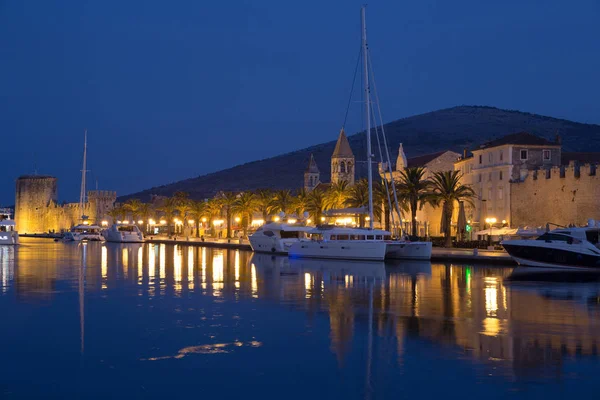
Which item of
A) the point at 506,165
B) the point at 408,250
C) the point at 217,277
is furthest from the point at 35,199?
the point at 217,277

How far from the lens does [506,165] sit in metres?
50.2

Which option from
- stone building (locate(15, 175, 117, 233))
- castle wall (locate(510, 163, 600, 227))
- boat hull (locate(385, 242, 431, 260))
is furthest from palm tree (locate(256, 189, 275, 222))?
stone building (locate(15, 175, 117, 233))

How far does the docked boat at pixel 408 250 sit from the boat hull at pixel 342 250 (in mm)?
926

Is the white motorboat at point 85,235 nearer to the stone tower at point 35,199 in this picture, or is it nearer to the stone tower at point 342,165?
the stone tower at point 342,165

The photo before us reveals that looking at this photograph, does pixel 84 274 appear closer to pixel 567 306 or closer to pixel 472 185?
pixel 567 306

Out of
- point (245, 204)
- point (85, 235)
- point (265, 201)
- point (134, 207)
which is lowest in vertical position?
point (85, 235)

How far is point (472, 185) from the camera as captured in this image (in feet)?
183

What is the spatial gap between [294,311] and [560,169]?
96.6 feet

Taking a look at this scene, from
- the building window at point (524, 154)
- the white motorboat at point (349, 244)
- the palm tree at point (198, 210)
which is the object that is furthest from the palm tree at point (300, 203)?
the white motorboat at point (349, 244)

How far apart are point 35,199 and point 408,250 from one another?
89.8 metres

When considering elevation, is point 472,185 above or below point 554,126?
below

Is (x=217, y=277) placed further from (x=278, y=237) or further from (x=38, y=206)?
(x=38, y=206)

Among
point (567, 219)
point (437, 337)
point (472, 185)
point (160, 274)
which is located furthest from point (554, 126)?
point (437, 337)

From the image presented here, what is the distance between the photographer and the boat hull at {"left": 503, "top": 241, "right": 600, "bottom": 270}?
31500 mm
